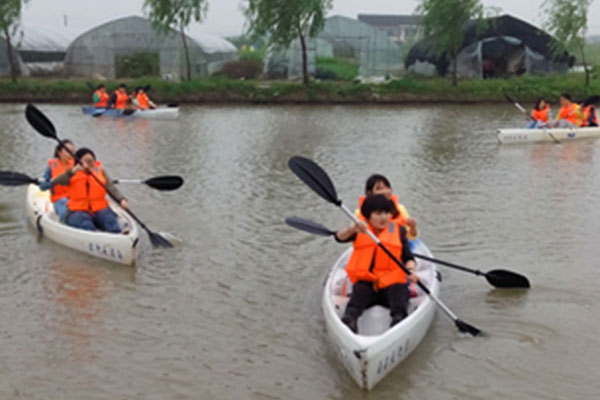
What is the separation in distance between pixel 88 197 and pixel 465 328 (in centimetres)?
417

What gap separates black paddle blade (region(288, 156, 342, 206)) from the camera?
19.2ft

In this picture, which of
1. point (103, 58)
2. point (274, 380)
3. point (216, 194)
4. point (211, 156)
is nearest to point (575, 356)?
point (274, 380)

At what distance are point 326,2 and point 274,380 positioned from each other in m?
25.7

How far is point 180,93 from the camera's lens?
1070 inches

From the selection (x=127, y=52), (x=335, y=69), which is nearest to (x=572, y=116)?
(x=335, y=69)

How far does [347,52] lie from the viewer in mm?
34500

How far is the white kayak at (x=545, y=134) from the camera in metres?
16.5

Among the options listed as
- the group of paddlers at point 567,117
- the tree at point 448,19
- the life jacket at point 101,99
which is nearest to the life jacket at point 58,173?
the group of paddlers at point 567,117

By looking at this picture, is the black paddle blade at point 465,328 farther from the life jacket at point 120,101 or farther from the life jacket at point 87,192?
the life jacket at point 120,101

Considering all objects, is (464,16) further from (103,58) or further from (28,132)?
(28,132)

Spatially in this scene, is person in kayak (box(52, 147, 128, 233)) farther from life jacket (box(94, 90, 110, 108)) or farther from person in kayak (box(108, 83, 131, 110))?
life jacket (box(94, 90, 110, 108))

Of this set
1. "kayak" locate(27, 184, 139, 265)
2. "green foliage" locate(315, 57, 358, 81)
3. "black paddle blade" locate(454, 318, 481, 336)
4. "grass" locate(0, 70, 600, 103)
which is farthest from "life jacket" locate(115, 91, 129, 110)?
"black paddle blade" locate(454, 318, 481, 336)

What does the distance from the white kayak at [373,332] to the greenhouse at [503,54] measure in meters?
26.9

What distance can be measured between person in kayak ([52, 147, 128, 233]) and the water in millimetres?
375
